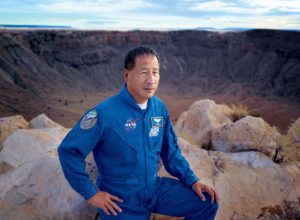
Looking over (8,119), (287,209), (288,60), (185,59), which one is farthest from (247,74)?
(287,209)

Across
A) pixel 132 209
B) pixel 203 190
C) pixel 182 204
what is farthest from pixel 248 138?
pixel 132 209

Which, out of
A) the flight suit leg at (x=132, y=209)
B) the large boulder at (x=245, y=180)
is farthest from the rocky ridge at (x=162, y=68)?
the flight suit leg at (x=132, y=209)

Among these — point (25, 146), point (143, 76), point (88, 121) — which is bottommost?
point (25, 146)

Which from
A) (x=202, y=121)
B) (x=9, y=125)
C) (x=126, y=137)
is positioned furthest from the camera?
(x=9, y=125)

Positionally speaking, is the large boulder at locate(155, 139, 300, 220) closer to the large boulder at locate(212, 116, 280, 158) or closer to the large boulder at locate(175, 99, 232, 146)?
the large boulder at locate(212, 116, 280, 158)

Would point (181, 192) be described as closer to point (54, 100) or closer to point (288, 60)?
point (54, 100)

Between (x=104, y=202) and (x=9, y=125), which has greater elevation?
(x=104, y=202)

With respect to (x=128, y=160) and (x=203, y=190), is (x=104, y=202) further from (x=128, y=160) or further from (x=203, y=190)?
(x=203, y=190)

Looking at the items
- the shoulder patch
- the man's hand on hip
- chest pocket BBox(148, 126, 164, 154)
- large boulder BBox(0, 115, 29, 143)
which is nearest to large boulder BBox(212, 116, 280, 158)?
chest pocket BBox(148, 126, 164, 154)

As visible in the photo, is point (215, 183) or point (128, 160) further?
point (215, 183)
